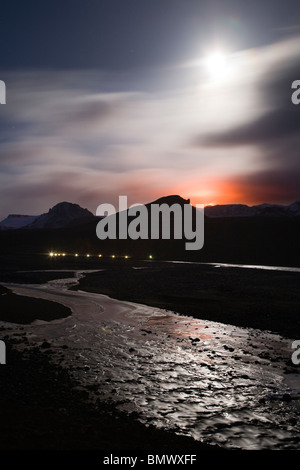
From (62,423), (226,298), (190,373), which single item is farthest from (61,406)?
(226,298)

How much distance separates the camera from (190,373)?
725 inches

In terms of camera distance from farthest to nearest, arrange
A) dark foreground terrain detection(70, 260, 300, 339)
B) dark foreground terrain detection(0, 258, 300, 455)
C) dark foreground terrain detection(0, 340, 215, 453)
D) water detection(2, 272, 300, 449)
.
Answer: dark foreground terrain detection(70, 260, 300, 339)
water detection(2, 272, 300, 449)
dark foreground terrain detection(0, 258, 300, 455)
dark foreground terrain detection(0, 340, 215, 453)

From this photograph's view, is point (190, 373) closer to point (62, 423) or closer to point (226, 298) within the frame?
point (62, 423)

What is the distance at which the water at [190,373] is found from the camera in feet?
44.0

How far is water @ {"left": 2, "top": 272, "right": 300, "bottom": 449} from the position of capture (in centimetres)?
1341

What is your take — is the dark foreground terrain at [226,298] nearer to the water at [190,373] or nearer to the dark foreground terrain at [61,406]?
the dark foreground terrain at [61,406]

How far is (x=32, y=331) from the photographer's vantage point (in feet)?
86.8

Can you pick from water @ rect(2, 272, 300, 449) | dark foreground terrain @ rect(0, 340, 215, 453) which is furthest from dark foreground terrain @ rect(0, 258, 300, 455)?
water @ rect(2, 272, 300, 449)

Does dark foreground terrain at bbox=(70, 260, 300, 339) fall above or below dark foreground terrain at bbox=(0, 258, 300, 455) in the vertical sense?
below

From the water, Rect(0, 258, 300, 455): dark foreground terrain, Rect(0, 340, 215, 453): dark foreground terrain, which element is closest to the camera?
Rect(0, 340, 215, 453): dark foreground terrain

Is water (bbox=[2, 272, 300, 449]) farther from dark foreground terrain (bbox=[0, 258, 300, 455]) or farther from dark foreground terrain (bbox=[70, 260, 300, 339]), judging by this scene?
dark foreground terrain (bbox=[70, 260, 300, 339])

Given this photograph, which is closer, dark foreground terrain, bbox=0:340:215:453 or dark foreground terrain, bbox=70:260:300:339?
dark foreground terrain, bbox=0:340:215:453

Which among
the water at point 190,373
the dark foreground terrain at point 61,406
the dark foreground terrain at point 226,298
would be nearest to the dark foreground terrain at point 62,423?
the dark foreground terrain at point 61,406
